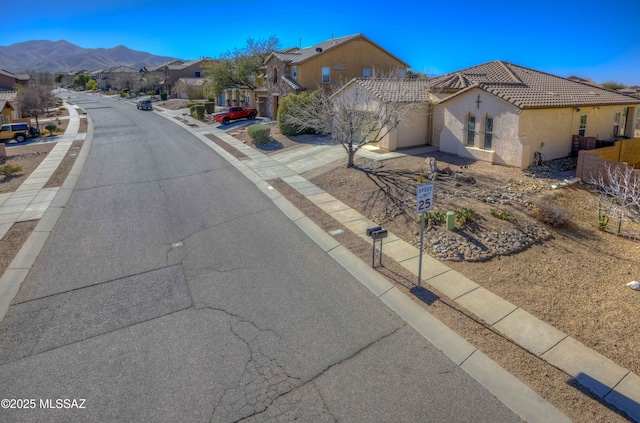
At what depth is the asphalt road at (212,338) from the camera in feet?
19.2

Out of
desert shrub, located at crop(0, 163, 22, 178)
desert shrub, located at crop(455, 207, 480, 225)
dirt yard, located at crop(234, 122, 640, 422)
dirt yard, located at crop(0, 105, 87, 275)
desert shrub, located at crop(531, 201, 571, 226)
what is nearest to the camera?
dirt yard, located at crop(234, 122, 640, 422)

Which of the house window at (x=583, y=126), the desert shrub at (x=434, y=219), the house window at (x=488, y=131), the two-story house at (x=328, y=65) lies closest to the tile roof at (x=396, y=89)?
the house window at (x=488, y=131)

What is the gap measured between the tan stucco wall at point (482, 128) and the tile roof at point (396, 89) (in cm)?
195

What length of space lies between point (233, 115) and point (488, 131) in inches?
1081

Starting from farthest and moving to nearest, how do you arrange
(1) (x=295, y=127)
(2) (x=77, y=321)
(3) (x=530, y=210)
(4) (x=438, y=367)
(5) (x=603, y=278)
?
(1) (x=295, y=127) < (3) (x=530, y=210) < (5) (x=603, y=278) < (2) (x=77, y=321) < (4) (x=438, y=367)

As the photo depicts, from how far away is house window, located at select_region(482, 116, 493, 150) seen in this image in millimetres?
19391

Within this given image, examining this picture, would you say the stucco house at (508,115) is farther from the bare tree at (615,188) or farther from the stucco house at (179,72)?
the stucco house at (179,72)

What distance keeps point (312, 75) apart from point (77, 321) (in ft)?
106

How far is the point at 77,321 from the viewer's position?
8078 millimetres

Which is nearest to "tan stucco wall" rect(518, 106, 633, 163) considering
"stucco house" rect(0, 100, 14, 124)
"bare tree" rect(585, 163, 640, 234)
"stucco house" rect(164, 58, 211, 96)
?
"bare tree" rect(585, 163, 640, 234)

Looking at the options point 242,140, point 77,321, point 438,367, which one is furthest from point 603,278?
point 242,140

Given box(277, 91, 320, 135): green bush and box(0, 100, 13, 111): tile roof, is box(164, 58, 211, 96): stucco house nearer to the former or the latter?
box(0, 100, 13, 111): tile roof

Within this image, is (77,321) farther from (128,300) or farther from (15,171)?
(15,171)

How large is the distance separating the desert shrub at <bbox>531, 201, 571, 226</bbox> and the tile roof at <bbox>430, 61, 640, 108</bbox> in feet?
21.9
